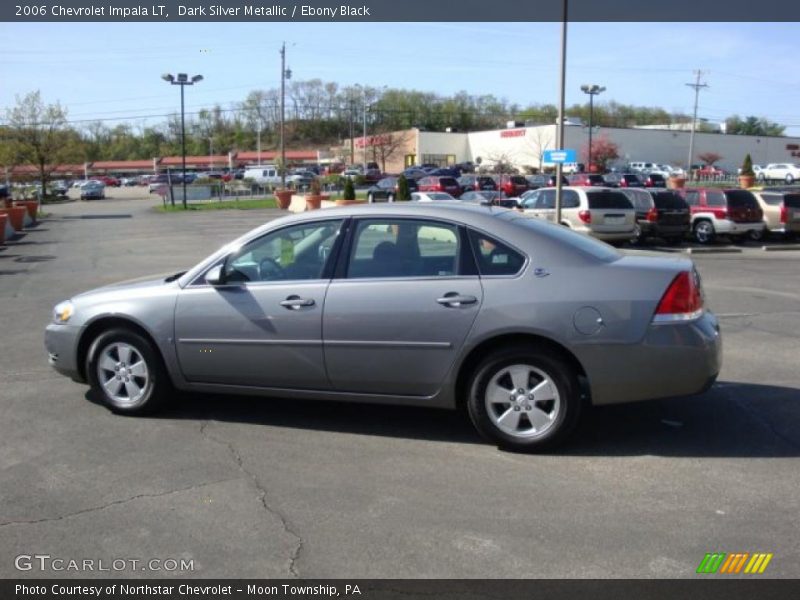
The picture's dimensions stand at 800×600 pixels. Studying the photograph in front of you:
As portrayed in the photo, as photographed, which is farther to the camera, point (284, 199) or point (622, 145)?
point (622, 145)

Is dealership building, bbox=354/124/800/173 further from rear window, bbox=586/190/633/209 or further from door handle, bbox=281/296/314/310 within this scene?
door handle, bbox=281/296/314/310

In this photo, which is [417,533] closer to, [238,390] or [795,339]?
[238,390]

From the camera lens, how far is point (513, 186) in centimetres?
4559

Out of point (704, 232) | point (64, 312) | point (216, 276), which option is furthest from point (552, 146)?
point (216, 276)

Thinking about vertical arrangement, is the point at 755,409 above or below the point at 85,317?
below

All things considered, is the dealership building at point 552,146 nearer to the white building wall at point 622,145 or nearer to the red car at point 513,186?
the white building wall at point 622,145

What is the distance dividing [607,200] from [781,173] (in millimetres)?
58052

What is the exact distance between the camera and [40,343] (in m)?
8.80

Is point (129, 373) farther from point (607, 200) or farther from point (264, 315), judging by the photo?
point (607, 200)

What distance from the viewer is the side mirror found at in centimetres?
554

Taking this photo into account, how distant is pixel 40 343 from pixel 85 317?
337 centimetres

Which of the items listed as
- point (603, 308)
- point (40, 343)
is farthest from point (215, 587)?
point (40, 343)

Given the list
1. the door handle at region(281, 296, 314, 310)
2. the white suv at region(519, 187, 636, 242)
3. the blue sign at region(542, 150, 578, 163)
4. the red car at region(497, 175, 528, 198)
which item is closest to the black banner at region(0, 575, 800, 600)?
the door handle at region(281, 296, 314, 310)

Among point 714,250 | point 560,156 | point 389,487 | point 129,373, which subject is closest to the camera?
point 389,487
